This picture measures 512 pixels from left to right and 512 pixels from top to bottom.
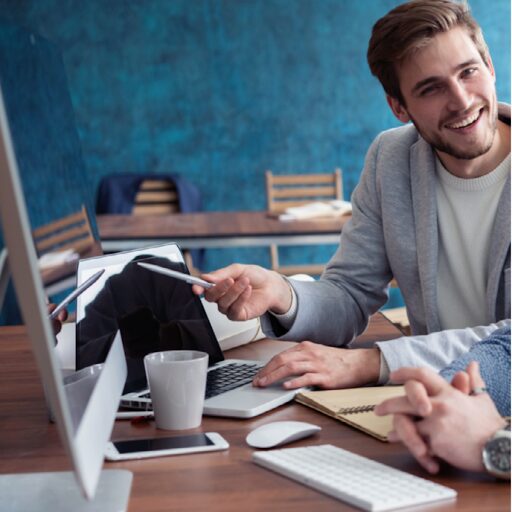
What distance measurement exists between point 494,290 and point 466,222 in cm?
17

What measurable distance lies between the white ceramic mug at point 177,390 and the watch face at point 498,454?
1.15ft

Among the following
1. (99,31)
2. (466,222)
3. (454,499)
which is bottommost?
(454,499)

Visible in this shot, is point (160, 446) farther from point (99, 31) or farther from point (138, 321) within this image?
point (99, 31)

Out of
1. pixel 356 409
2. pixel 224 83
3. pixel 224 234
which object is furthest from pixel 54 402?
pixel 224 83

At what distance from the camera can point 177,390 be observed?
1052 millimetres

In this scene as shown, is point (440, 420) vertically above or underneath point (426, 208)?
underneath

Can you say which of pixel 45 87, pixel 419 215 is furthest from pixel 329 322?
pixel 45 87

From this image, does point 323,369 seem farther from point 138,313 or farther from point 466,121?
point 466,121

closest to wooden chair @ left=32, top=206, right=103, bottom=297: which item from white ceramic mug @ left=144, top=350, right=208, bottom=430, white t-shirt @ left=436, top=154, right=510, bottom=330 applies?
white ceramic mug @ left=144, top=350, right=208, bottom=430

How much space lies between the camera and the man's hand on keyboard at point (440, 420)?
34.6 inches

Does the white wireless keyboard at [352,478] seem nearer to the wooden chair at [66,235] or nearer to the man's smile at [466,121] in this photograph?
the wooden chair at [66,235]

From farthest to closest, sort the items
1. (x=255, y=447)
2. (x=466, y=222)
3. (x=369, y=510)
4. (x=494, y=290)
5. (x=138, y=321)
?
(x=466, y=222) < (x=494, y=290) < (x=138, y=321) < (x=255, y=447) < (x=369, y=510)

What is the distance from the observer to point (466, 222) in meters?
1.68

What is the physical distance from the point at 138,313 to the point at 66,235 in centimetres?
30
